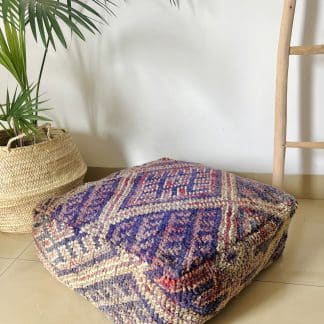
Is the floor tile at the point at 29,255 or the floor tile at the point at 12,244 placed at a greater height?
the floor tile at the point at 12,244

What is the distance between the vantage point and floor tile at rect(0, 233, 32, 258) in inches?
44.1

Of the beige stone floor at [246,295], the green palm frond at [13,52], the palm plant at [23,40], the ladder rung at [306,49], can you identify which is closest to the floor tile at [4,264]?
the beige stone floor at [246,295]

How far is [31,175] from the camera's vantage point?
1.08 metres

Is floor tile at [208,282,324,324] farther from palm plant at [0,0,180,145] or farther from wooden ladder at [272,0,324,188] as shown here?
palm plant at [0,0,180,145]

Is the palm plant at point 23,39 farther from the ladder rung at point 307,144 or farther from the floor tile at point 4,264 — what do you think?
the ladder rung at point 307,144

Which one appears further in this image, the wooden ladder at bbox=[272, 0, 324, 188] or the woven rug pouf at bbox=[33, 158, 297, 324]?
the wooden ladder at bbox=[272, 0, 324, 188]

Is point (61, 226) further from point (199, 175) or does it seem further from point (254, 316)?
point (254, 316)

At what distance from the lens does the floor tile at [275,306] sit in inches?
32.5

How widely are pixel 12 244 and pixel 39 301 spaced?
0.29 metres

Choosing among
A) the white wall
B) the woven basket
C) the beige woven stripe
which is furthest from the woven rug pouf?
the white wall

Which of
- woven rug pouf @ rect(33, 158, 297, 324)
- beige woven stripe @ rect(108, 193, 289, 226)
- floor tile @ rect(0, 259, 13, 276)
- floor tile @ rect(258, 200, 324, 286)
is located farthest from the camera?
floor tile @ rect(0, 259, 13, 276)

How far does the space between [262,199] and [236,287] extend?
0.20 m

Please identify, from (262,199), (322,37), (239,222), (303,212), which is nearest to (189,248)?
(239,222)

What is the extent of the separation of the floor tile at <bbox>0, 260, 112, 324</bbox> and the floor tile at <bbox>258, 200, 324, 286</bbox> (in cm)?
39
